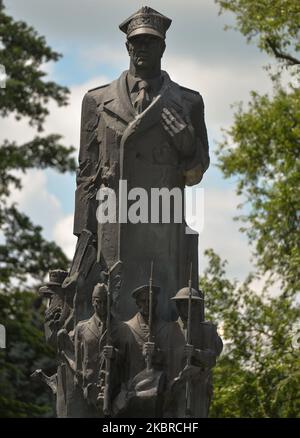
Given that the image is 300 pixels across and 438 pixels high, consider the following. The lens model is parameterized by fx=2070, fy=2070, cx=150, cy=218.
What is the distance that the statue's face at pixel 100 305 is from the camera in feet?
69.6

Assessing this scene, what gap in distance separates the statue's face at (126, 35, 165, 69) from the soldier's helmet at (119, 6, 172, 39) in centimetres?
6

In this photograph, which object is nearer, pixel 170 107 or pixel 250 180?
pixel 170 107

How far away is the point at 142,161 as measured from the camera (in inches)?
872

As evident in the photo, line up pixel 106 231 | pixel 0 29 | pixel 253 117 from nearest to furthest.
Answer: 1. pixel 106 231
2. pixel 253 117
3. pixel 0 29

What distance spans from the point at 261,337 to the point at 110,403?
834 inches

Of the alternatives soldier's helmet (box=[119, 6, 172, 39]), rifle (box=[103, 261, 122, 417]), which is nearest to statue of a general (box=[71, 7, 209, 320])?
soldier's helmet (box=[119, 6, 172, 39])

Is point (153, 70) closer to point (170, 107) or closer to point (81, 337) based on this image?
point (170, 107)

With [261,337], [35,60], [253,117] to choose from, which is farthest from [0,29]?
[261,337]

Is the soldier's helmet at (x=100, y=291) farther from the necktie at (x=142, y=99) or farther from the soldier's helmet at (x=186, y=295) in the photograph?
the necktie at (x=142, y=99)

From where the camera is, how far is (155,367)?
2120cm

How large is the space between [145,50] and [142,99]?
53 cm

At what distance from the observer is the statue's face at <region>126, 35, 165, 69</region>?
2217 centimetres

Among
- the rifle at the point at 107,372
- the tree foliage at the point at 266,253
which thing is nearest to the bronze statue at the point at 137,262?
the rifle at the point at 107,372
